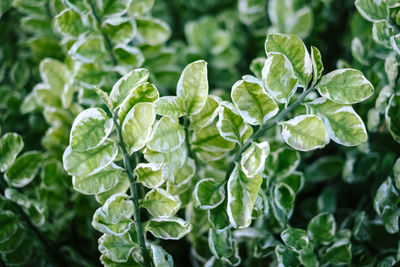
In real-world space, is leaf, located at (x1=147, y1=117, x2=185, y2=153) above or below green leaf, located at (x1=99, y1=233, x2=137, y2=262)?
above

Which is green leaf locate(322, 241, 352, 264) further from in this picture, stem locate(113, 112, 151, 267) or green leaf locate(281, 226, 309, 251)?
stem locate(113, 112, 151, 267)

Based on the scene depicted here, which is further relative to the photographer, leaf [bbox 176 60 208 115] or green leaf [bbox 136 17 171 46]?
green leaf [bbox 136 17 171 46]

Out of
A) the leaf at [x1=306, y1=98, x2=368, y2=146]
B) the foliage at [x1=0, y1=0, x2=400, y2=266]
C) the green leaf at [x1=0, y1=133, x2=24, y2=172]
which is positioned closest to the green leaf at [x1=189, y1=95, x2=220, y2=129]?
the foliage at [x1=0, y1=0, x2=400, y2=266]

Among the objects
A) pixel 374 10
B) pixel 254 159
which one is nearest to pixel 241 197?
pixel 254 159

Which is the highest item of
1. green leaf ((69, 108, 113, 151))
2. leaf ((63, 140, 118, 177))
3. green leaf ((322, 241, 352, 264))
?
green leaf ((69, 108, 113, 151))

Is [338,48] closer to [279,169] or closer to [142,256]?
[279,169]

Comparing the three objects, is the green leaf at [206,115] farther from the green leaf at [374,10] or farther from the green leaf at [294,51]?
the green leaf at [374,10]

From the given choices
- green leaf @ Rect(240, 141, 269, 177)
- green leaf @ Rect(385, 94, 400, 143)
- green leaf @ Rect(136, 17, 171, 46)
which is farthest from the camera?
green leaf @ Rect(136, 17, 171, 46)
